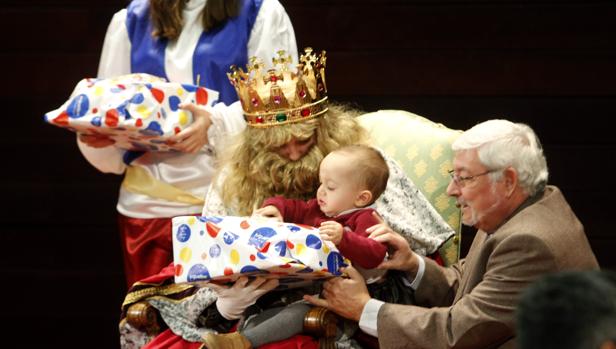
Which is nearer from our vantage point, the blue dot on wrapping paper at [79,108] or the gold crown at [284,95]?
the gold crown at [284,95]

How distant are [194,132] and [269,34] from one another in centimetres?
42

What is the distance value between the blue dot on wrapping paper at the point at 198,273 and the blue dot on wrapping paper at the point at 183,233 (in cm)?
8

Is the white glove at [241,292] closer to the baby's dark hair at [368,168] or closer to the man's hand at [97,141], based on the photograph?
the baby's dark hair at [368,168]

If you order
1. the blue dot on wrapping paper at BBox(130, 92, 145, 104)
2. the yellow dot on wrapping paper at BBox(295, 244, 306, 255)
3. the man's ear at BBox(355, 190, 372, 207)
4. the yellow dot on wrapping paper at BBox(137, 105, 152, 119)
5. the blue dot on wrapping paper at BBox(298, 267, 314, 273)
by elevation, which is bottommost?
the blue dot on wrapping paper at BBox(298, 267, 314, 273)

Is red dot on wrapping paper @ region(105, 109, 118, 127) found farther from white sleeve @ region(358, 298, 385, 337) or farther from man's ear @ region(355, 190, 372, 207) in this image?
white sleeve @ region(358, 298, 385, 337)

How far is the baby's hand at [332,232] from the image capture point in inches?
105

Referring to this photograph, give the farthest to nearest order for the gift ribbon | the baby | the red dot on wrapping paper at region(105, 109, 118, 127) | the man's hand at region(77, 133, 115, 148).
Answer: the gift ribbon < the man's hand at region(77, 133, 115, 148) < the red dot on wrapping paper at region(105, 109, 118, 127) < the baby

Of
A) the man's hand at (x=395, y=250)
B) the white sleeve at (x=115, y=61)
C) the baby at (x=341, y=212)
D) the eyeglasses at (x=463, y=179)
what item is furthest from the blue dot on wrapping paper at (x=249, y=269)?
the white sleeve at (x=115, y=61)

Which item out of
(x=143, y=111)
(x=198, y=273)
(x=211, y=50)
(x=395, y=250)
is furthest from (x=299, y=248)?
(x=211, y=50)

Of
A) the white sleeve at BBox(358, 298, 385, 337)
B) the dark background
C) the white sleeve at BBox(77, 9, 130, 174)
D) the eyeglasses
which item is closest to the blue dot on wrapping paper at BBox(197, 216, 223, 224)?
the white sleeve at BBox(358, 298, 385, 337)

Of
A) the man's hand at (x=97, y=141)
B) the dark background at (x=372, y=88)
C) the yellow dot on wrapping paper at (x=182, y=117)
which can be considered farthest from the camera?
the dark background at (x=372, y=88)

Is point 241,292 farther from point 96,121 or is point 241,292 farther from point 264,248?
point 96,121

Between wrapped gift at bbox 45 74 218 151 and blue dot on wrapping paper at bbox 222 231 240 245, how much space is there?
2.35ft

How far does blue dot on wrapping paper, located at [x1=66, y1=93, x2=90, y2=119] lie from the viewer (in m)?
3.29
